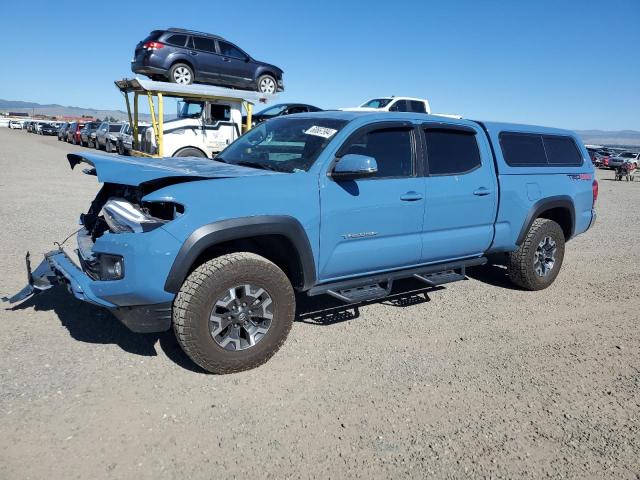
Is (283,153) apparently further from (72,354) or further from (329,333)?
(72,354)

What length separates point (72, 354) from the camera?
3.62 metres

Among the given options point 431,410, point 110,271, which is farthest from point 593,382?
point 110,271

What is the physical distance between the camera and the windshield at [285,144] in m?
3.94

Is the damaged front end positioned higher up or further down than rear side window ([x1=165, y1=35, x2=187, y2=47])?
further down

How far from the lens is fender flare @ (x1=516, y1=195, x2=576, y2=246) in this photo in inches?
207

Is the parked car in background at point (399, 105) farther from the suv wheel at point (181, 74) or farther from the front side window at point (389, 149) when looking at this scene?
the front side window at point (389, 149)

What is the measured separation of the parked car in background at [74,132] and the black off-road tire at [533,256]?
3241cm

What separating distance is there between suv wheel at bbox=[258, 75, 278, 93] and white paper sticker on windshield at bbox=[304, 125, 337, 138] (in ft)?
37.3

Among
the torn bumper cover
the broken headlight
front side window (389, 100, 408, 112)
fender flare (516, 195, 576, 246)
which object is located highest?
front side window (389, 100, 408, 112)

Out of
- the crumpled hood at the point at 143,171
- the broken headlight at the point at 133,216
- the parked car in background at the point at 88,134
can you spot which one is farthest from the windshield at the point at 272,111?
the parked car in background at the point at 88,134

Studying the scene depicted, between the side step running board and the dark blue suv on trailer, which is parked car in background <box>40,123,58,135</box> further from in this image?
the side step running board

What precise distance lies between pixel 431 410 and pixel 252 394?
1156 mm

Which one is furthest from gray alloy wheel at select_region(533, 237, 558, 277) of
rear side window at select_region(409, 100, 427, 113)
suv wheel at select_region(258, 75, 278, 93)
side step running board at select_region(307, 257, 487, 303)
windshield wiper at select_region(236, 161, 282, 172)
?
rear side window at select_region(409, 100, 427, 113)

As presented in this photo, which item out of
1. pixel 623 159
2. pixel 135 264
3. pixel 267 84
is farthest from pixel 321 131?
pixel 623 159
